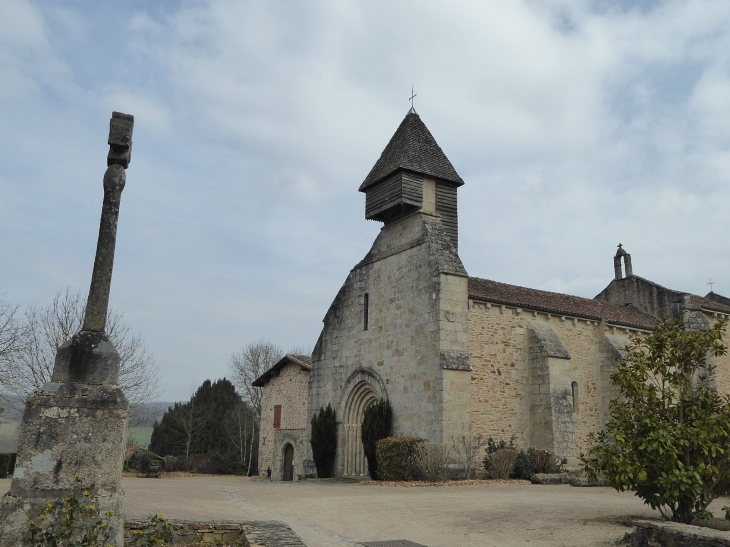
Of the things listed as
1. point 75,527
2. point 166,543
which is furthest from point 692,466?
point 75,527

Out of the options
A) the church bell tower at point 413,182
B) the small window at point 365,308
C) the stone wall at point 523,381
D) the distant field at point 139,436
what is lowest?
the distant field at point 139,436

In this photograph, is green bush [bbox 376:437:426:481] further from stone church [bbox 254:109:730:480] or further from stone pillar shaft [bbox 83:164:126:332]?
stone pillar shaft [bbox 83:164:126:332]

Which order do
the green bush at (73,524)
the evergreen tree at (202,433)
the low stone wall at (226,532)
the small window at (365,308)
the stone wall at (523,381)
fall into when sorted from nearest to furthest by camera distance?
the green bush at (73,524)
the low stone wall at (226,532)
the stone wall at (523,381)
the small window at (365,308)
the evergreen tree at (202,433)

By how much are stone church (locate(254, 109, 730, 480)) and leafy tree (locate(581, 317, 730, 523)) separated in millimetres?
8646

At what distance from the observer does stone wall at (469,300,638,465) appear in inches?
711

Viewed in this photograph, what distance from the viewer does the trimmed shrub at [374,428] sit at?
57.5 ft

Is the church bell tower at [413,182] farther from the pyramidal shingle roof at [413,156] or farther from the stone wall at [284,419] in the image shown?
the stone wall at [284,419]

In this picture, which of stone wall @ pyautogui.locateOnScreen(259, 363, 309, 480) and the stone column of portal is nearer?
the stone column of portal

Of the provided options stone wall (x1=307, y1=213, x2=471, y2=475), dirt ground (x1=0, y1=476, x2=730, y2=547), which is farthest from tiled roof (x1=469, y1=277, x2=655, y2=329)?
dirt ground (x1=0, y1=476, x2=730, y2=547)

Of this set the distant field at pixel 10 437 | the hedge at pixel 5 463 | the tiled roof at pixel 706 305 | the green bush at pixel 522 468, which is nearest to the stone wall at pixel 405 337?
the green bush at pixel 522 468

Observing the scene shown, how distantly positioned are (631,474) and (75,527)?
6.03 meters

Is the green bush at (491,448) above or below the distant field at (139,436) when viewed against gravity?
above

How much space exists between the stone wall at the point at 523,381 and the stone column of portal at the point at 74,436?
541 inches

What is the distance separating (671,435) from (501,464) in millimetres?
9769
